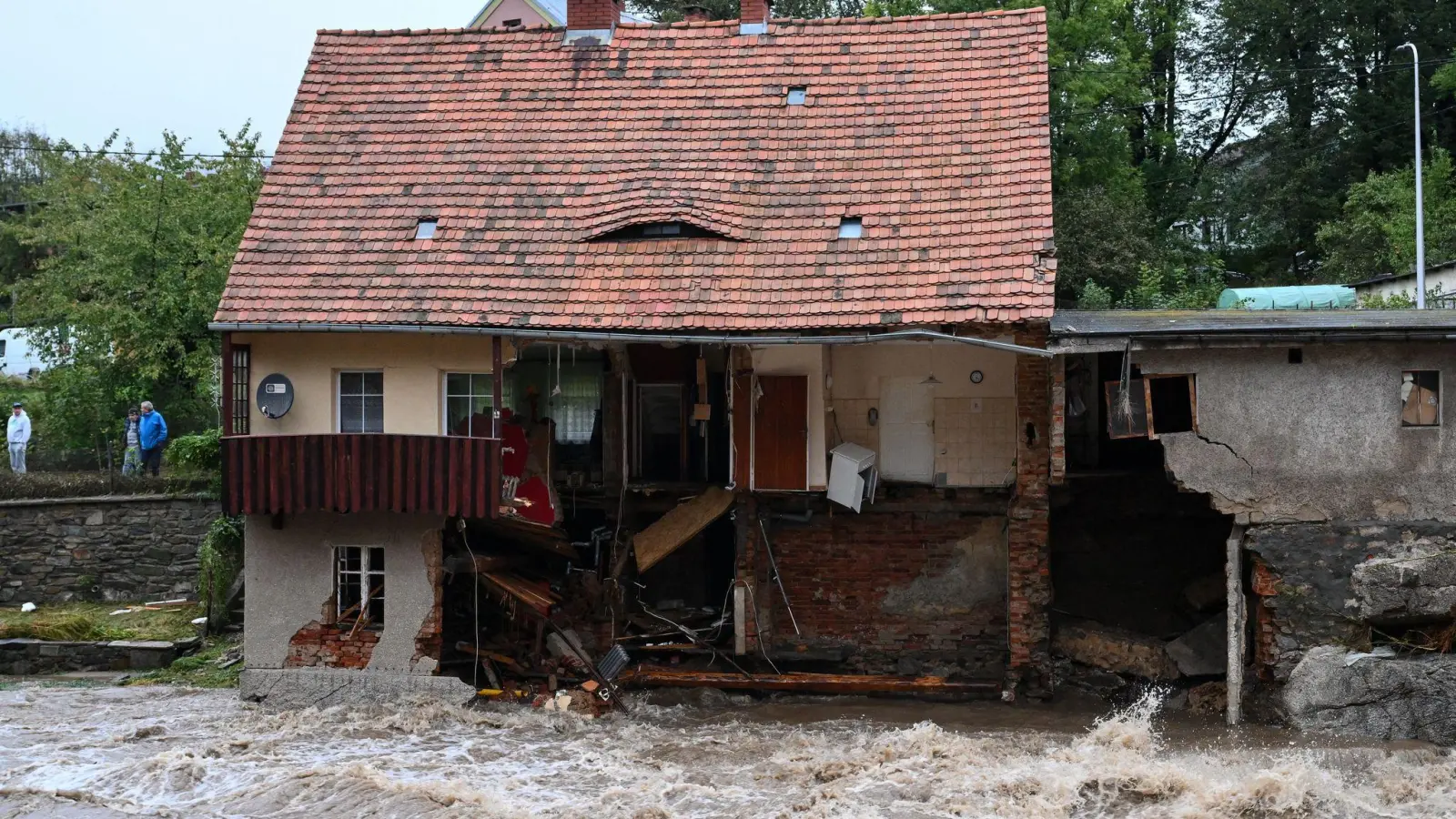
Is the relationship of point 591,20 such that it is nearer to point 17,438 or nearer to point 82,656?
point 82,656

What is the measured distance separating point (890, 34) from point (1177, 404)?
671 cm

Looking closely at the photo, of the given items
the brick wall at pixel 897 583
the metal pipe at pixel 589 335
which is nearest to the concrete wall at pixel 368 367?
the metal pipe at pixel 589 335

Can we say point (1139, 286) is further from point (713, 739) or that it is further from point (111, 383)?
point (111, 383)

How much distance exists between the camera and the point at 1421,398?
15.8 metres

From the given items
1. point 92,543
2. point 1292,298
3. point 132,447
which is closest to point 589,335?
point 92,543

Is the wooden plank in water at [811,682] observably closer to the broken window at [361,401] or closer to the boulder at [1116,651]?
the boulder at [1116,651]

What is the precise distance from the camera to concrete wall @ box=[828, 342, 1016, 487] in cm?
1770

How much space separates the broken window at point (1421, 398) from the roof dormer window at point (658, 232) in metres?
7.95

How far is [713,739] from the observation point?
15.6 metres

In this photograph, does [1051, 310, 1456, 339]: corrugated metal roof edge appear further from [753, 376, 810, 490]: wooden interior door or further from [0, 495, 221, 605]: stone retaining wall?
[0, 495, 221, 605]: stone retaining wall

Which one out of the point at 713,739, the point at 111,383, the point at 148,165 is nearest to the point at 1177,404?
the point at 713,739

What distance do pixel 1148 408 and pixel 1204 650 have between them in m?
3.07

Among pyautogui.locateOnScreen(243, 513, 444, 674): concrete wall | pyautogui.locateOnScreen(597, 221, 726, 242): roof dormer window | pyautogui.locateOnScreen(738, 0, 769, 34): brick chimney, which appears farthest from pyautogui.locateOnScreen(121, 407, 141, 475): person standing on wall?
pyautogui.locateOnScreen(738, 0, 769, 34): brick chimney

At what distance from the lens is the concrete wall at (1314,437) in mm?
15680
